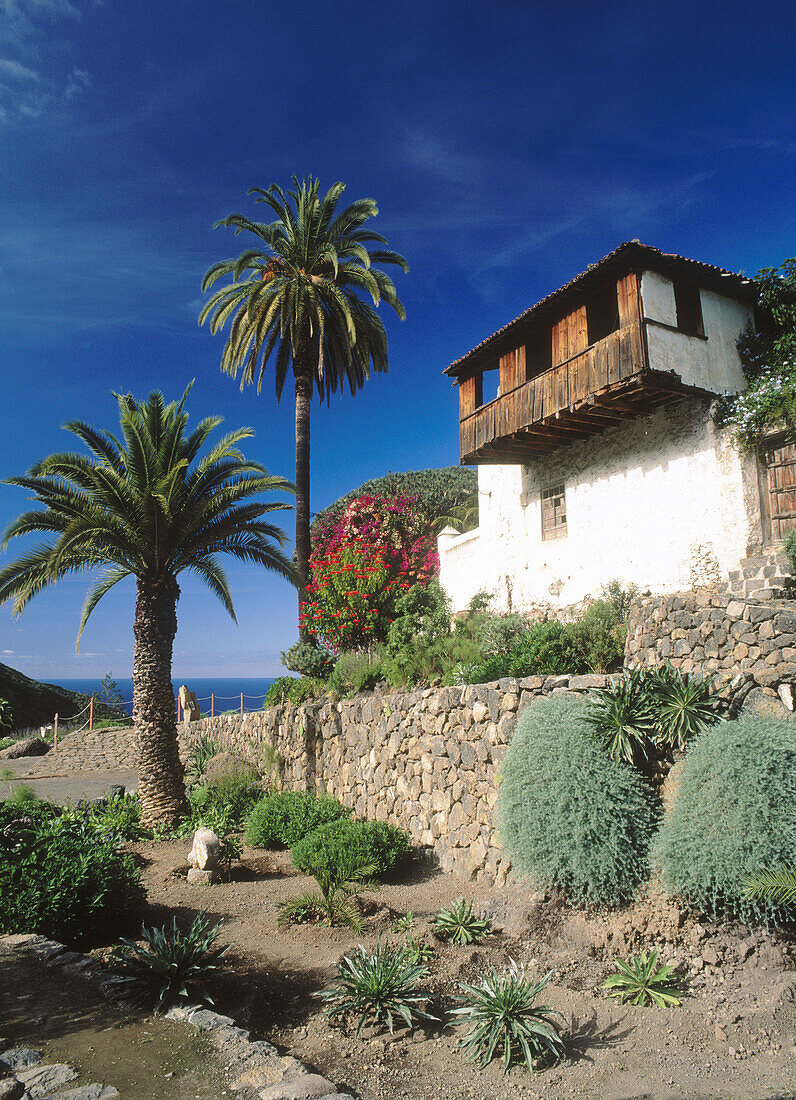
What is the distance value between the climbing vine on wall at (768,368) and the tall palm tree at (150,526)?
9.07 m

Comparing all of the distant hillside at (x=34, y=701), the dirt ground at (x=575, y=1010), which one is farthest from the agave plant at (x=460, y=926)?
the distant hillside at (x=34, y=701)

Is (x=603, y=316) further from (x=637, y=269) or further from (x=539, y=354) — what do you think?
(x=637, y=269)

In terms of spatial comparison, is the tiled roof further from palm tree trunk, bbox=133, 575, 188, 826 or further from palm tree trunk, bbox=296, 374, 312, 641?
→ palm tree trunk, bbox=133, 575, 188, 826

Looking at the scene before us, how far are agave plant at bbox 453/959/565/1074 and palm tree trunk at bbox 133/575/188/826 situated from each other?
31.1 feet

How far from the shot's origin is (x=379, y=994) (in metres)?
5.55

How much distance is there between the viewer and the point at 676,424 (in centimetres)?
A: 1202

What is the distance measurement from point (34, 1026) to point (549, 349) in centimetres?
1470

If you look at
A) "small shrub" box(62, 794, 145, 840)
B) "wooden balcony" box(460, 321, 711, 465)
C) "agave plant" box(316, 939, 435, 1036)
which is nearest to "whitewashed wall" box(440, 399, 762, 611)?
"wooden balcony" box(460, 321, 711, 465)

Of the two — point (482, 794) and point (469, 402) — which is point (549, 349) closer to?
point (469, 402)

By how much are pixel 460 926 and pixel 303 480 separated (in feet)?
40.0

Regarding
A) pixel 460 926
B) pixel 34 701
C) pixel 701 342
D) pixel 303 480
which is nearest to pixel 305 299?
pixel 303 480

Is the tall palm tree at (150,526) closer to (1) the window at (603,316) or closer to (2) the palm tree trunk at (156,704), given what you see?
(2) the palm tree trunk at (156,704)

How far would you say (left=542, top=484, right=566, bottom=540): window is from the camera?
1462 cm

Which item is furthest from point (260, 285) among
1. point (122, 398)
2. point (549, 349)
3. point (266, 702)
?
point (266, 702)
